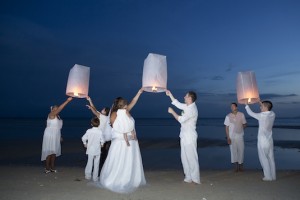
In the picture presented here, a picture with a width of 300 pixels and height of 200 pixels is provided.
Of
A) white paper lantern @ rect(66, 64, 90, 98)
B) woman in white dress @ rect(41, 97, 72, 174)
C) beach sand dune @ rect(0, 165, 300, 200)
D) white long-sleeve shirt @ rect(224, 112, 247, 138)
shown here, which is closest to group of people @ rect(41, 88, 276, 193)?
woman in white dress @ rect(41, 97, 72, 174)

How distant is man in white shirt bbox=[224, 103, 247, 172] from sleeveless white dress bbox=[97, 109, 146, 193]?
3535 mm

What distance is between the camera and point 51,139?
8.06 metres

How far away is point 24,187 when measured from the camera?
21.1ft

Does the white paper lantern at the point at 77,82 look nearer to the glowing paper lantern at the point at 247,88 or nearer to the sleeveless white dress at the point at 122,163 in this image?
the sleeveless white dress at the point at 122,163

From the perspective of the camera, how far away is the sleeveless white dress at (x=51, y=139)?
8039mm

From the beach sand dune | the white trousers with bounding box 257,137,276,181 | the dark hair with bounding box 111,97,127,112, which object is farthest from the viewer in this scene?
Result: the white trousers with bounding box 257,137,276,181

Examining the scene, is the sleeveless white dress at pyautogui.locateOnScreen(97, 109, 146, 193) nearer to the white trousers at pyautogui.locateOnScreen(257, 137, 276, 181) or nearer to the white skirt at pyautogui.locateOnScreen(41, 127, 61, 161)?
the white skirt at pyautogui.locateOnScreen(41, 127, 61, 161)

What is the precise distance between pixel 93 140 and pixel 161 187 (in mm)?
2138

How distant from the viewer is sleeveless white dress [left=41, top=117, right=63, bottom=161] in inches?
316

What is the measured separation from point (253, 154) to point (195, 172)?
8423 mm

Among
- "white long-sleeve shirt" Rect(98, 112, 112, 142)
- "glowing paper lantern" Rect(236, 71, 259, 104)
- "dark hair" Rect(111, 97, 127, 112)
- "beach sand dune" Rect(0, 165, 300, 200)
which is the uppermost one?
"glowing paper lantern" Rect(236, 71, 259, 104)

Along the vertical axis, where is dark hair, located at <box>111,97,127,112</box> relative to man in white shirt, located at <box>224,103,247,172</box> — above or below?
above

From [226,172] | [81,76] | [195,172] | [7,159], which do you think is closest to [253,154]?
[226,172]

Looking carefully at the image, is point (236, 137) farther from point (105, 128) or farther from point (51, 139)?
point (51, 139)
